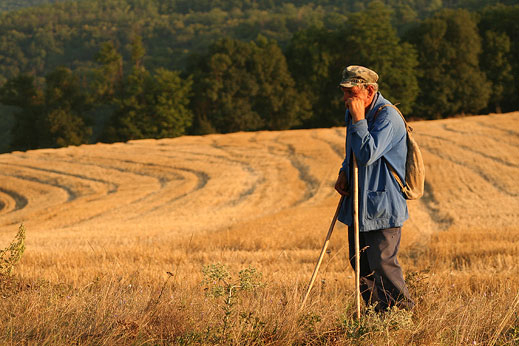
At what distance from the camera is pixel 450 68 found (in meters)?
57.6

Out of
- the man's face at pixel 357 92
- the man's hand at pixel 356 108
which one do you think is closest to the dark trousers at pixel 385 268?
the man's hand at pixel 356 108

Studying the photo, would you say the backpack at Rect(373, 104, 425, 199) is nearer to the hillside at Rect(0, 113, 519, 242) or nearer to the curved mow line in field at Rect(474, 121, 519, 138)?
the hillside at Rect(0, 113, 519, 242)

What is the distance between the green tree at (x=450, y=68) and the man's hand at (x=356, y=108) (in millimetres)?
53551

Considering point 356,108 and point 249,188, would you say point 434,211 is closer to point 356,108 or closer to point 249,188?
point 249,188

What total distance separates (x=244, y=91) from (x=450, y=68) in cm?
1922

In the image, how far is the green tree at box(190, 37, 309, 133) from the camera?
5638 centimetres

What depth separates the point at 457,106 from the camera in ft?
184

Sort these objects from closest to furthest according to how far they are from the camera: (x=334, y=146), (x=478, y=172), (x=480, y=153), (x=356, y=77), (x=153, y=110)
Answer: (x=356, y=77) → (x=478, y=172) → (x=480, y=153) → (x=334, y=146) → (x=153, y=110)

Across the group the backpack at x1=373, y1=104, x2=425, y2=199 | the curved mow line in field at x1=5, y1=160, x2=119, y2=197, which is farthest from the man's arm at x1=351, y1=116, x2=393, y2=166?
the curved mow line in field at x1=5, y1=160, x2=119, y2=197

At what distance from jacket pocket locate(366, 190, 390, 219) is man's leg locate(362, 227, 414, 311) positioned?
0.16 m

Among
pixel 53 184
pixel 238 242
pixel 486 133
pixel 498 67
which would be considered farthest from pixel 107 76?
pixel 238 242

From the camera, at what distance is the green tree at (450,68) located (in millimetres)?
55938

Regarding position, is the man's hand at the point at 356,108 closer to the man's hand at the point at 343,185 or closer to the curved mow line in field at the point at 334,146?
the man's hand at the point at 343,185

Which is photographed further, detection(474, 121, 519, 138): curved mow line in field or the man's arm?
detection(474, 121, 519, 138): curved mow line in field
